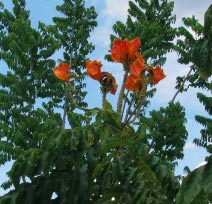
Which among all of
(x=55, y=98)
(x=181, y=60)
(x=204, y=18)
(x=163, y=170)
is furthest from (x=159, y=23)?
(x=204, y=18)

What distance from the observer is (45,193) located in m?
2.85

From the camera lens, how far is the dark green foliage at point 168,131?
17.6m

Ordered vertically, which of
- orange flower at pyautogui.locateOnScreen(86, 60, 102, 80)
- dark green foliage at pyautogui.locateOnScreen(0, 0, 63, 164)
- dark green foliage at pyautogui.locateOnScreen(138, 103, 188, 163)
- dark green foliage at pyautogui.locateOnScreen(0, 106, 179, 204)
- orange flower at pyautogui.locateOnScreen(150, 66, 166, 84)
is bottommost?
dark green foliage at pyautogui.locateOnScreen(0, 106, 179, 204)

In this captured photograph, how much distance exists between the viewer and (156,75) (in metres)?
2.88

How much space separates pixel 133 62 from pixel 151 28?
17035mm

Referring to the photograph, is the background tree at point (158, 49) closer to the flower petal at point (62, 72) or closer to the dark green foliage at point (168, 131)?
the dark green foliage at point (168, 131)

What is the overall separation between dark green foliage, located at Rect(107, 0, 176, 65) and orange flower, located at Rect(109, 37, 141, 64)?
16.6 meters

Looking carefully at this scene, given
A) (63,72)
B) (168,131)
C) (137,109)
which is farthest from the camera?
(168,131)

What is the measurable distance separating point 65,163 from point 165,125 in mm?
15198

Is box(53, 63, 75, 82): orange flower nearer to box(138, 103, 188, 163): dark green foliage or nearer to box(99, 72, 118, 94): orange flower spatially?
box(99, 72, 118, 94): orange flower

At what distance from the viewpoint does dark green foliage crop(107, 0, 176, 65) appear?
65.0 feet

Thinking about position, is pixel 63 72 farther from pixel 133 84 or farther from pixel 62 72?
pixel 133 84

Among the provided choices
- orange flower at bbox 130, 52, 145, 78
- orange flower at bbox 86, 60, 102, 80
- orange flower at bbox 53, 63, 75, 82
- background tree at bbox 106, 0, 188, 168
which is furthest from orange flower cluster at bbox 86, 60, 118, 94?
background tree at bbox 106, 0, 188, 168

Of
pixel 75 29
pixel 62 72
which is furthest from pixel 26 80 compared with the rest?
pixel 62 72
